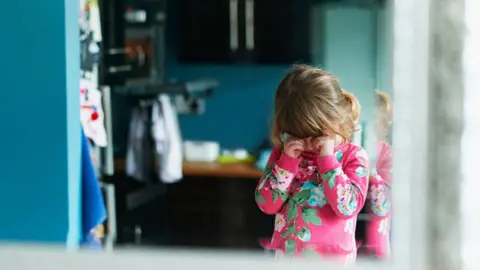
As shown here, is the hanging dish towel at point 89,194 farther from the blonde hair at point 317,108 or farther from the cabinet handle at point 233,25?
the cabinet handle at point 233,25

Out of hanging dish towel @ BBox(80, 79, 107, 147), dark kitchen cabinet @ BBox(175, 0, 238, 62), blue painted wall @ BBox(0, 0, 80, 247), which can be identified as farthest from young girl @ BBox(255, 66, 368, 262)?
dark kitchen cabinet @ BBox(175, 0, 238, 62)

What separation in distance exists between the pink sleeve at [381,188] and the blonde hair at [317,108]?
2.8 inches

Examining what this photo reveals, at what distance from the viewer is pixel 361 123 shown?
2.33ft

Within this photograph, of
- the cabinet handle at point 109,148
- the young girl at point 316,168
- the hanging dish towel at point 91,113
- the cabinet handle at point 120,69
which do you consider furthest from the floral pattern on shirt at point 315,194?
the cabinet handle at point 120,69

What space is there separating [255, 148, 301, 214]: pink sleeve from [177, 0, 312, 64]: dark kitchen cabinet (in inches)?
45.3

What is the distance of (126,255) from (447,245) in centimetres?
28

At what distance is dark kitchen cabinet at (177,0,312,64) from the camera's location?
6.43ft

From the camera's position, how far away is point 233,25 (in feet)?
7.00

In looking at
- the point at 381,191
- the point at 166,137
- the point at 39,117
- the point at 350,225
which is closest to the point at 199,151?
the point at 166,137

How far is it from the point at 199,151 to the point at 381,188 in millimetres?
1149

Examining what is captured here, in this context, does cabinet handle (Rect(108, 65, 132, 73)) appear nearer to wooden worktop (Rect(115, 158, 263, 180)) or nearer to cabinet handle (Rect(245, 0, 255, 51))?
wooden worktop (Rect(115, 158, 263, 180))

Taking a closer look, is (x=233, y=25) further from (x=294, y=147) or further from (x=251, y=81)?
(x=294, y=147)

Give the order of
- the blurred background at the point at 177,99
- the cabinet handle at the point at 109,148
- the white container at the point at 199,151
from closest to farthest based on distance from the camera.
A: the blurred background at the point at 177,99 < the cabinet handle at the point at 109,148 < the white container at the point at 199,151

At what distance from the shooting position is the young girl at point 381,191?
0.54 m
